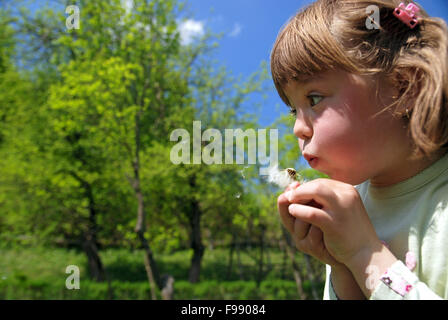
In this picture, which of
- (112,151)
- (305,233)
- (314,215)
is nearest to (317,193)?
(314,215)

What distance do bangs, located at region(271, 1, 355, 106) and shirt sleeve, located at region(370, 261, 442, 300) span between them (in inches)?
15.8

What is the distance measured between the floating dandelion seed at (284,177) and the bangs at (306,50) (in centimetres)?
21

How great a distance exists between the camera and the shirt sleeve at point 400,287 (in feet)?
2.07

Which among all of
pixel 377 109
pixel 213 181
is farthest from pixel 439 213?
pixel 213 181

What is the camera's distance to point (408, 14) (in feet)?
2.47

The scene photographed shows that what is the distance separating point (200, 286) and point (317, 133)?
1162 centimetres

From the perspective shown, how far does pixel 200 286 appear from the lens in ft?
38.0

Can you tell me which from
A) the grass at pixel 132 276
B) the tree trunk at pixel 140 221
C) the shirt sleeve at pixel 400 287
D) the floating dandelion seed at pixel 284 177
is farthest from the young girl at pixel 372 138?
the grass at pixel 132 276

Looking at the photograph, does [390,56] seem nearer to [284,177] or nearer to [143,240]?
[284,177]

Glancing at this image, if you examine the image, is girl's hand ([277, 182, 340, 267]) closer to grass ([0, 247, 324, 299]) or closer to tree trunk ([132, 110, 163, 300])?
tree trunk ([132, 110, 163, 300])

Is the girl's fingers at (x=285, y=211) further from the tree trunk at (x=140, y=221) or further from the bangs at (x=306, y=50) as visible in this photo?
the tree trunk at (x=140, y=221)

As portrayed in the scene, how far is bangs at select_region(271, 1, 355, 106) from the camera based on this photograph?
2.48 feet

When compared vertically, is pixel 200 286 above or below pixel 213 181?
below
